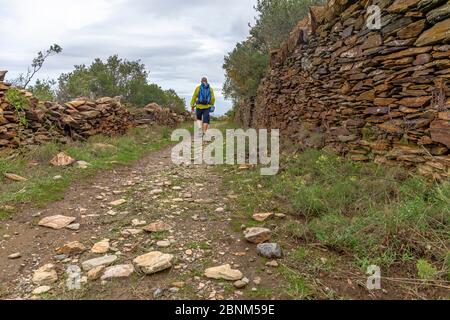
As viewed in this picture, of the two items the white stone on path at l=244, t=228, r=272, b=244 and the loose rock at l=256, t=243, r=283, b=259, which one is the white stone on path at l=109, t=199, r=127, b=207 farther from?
the loose rock at l=256, t=243, r=283, b=259

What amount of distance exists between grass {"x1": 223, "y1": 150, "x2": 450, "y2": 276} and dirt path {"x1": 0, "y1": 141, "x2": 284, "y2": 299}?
45 cm

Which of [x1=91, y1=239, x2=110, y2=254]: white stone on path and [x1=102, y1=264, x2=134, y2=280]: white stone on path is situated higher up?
[x1=91, y1=239, x2=110, y2=254]: white stone on path

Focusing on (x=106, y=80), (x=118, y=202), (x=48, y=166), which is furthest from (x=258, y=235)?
(x=106, y=80)

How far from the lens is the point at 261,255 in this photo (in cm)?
264

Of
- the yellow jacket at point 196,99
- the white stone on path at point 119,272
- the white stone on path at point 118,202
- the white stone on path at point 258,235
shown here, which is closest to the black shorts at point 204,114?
the yellow jacket at point 196,99

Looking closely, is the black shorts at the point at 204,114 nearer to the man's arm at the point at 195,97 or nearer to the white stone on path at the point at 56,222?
the man's arm at the point at 195,97

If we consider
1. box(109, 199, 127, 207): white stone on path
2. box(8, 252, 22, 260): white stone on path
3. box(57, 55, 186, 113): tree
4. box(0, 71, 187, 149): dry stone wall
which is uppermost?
box(57, 55, 186, 113): tree

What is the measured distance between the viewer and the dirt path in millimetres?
2164

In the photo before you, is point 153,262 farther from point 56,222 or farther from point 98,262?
point 56,222

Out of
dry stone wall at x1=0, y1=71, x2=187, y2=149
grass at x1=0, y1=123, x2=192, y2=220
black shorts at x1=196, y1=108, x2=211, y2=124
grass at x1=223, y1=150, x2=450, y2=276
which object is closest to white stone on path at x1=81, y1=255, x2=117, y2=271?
grass at x1=223, y1=150, x2=450, y2=276

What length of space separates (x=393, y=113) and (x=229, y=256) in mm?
3080

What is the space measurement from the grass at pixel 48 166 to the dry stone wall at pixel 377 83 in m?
4.18

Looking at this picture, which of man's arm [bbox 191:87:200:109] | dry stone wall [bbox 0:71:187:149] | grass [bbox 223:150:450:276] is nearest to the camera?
grass [bbox 223:150:450:276]
